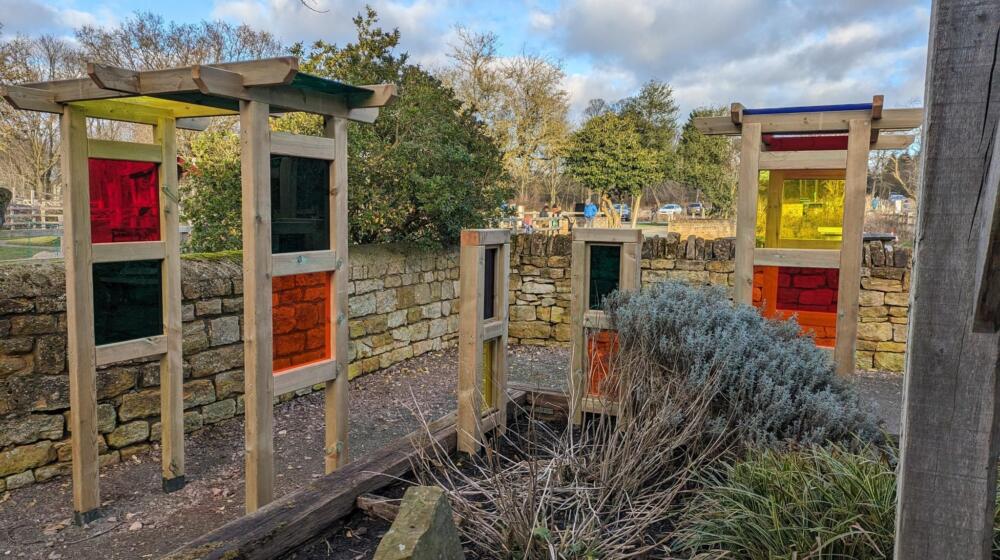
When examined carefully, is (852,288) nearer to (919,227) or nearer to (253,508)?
(919,227)

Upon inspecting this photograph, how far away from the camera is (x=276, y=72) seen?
284 centimetres

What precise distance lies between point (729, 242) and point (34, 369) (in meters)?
6.99

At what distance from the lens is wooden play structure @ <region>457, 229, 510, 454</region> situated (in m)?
3.14

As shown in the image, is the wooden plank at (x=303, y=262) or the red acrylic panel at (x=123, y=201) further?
the red acrylic panel at (x=123, y=201)

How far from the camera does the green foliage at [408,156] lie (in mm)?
7258

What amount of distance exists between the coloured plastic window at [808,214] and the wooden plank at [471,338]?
114 inches

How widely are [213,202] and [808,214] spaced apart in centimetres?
596

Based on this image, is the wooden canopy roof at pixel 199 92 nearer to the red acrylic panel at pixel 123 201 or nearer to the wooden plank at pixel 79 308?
the wooden plank at pixel 79 308

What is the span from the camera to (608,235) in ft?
12.3

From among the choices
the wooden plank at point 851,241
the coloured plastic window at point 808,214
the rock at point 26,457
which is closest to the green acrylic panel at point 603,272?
the wooden plank at point 851,241

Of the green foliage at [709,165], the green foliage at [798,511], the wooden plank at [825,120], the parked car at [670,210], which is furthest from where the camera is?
the parked car at [670,210]

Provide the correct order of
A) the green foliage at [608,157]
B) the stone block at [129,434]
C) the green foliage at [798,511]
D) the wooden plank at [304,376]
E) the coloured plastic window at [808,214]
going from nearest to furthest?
the green foliage at [798,511]
the wooden plank at [304,376]
the stone block at [129,434]
the coloured plastic window at [808,214]
the green foliage at [608,157]

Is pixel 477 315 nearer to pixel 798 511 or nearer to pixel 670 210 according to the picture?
pixel 798 511

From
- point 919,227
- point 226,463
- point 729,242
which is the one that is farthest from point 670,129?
point 919,227
